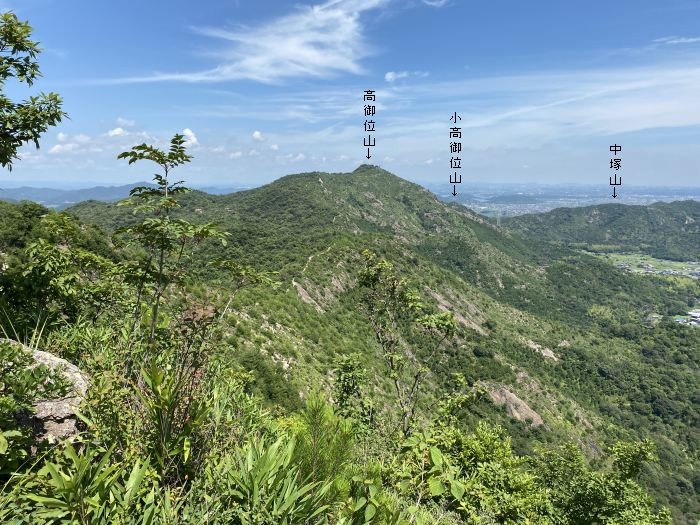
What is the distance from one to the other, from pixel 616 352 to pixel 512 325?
54645 millimetres

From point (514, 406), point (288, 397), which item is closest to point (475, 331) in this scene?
point (514, 406)

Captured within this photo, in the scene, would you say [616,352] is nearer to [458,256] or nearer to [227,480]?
[458,256]

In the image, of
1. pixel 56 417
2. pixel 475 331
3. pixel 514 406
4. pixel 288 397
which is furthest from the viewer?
pixel 475 331

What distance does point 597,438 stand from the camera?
75.3 metres

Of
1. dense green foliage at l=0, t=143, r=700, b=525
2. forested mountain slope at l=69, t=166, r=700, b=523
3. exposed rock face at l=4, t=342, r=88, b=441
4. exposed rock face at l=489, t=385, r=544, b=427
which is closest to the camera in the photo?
dense green foliage at l=0, t=143, r=700, b=525

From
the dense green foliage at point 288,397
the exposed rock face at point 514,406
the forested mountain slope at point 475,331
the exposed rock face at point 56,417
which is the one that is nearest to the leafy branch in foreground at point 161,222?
the dense green foliage at point 288,397

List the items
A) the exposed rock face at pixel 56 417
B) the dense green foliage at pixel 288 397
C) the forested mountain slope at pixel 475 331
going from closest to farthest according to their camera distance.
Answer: the dense green foliage at pixel 288 397, the exposed rock face at pixel 56 417, the forested mountain slope at pixel 475 331

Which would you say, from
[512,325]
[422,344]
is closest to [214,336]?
[422,344]

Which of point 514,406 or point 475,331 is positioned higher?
point 475,331

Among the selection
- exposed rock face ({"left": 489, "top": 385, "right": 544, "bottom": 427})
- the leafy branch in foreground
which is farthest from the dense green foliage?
exposed rock face ({"left": 489, "top": 385, "right": 544, "bottom": 427})

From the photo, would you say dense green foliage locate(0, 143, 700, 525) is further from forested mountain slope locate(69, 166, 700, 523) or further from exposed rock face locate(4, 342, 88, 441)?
forested mountain slope locate(69, 166, 700, 523)

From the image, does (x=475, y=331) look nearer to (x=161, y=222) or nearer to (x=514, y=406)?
(x=514, y=406)

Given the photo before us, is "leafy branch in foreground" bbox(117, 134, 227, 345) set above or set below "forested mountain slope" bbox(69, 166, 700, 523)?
above

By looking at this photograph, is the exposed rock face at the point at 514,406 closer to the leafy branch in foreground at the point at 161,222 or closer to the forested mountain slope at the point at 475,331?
the forested mountain slope at the point at 475,331
